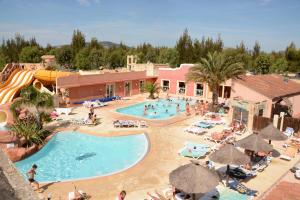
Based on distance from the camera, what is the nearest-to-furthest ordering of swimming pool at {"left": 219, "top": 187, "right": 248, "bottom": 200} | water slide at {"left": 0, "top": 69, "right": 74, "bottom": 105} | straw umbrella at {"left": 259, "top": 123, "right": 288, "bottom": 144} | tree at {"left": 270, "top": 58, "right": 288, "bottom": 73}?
1. swimming pool at {"left": 219, "top": 187, "right": 248, "bottom": 200}
2. straw umbrella at {"left": 259, "top": 123, "right": 288, "bottom": 144}
3. water slide at {"left": 0, "top": 69, "right": 74, "bottom": 105}
4. tree at {"left": 270, "top": 58, "right": 288, "bottom": 73}

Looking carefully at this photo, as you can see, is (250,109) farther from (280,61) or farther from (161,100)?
(280,61)

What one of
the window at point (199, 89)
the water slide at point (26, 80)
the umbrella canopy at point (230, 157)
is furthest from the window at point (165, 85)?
the umbrella canopy at point (230, 157)

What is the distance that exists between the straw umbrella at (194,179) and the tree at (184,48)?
54.7m

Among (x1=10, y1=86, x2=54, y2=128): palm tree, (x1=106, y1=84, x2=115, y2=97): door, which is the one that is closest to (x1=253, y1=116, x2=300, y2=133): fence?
(x1=10, y1=86, x2=54, y2=128): palm tree

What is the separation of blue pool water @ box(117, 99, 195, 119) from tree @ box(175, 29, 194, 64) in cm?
3086

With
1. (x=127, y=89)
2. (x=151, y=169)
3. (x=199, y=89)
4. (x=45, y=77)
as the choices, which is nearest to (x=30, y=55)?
(x=45, y=77)

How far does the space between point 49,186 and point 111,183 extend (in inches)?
111

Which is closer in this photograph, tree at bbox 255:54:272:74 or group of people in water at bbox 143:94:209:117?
group of people in water at bbox 143:94:209:117

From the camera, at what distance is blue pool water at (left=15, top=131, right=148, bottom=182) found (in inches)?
582

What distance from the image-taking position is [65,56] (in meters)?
67.9

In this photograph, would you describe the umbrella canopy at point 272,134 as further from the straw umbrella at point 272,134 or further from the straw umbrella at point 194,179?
the straw umbrella at point 194,179

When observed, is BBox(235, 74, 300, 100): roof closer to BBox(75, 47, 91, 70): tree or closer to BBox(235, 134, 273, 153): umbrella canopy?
BBox(235, 134, 273, 153): umbrella canopy

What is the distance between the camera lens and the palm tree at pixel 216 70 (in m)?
27.2

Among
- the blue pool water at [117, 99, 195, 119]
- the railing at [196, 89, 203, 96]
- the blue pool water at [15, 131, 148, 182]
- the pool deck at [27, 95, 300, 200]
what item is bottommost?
the blue pool water at [15, 131, 148, 182]
